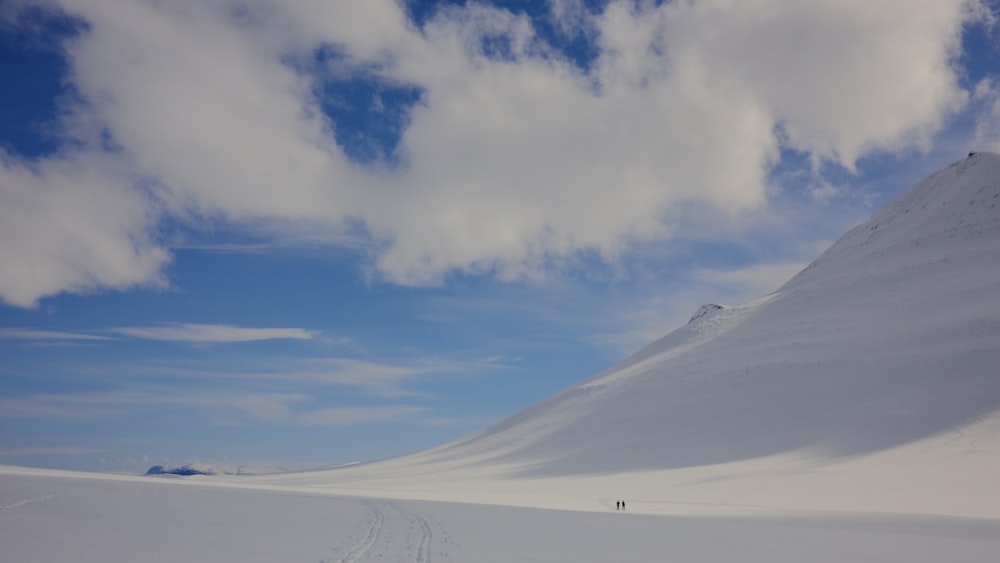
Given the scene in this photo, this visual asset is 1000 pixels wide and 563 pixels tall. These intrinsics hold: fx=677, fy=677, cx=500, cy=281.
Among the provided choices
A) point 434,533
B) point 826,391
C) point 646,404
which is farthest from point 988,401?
point 434,533

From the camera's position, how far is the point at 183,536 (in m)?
21.1

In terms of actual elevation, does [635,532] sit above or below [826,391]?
below

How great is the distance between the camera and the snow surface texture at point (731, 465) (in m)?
21.4

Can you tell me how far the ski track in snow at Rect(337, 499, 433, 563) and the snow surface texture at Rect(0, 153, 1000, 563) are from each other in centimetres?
16

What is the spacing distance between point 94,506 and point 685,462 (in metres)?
59.6

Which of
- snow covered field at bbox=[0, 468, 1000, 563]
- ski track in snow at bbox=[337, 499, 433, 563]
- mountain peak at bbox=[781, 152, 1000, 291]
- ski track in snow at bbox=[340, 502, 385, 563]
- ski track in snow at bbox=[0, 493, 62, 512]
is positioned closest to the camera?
ski track in snow at bbox=[340, 502, 385, 563]

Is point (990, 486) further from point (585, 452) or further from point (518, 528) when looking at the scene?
point (585, 452)

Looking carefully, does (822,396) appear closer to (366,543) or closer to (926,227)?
(926,227)

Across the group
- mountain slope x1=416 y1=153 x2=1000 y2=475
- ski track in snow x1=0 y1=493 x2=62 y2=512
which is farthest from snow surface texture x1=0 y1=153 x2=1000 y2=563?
mountain slope x1=416 y1=153 x2=1000 y2=475

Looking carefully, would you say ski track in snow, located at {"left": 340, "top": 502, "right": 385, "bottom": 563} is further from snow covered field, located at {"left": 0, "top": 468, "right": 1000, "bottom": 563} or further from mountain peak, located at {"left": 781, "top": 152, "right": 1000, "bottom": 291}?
mountain peak, located at {"left": 781, "top": 152, "right": 1000, "bottom": 291}

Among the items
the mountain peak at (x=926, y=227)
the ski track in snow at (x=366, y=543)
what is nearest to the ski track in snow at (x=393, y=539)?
the ski track in snow at (x=366, y=543)

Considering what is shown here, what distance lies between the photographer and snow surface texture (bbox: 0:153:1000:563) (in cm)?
2136

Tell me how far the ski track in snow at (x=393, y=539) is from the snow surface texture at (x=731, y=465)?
6.2 inches

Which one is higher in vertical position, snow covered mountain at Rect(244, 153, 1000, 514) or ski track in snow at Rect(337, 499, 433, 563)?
snow covered mountain at Rect(244, 153, 1000, 514)
